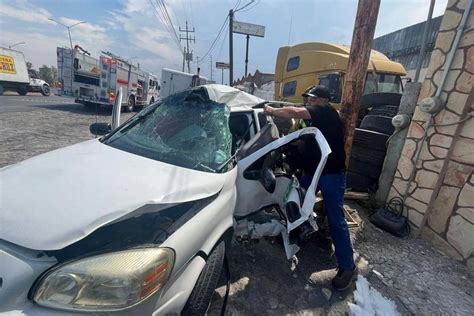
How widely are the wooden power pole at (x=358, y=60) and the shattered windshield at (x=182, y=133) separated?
169 centimetres

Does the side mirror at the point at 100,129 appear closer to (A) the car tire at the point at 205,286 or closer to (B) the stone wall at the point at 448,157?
(A) the car tire at the point at 205,286

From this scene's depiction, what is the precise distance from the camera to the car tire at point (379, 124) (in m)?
4.70

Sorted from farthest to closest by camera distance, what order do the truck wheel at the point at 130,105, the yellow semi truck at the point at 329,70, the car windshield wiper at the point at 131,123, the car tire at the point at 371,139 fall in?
the truck wheel at the point at 130,105 → the yellow semi truck at the point at 329,70 → the car tire at the point at 371,139 → the car windshield wiper at the point at 131,123

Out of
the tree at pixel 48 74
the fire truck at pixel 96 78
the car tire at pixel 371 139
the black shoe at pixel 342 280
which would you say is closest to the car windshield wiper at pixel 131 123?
the black shoe at pixel 342 280

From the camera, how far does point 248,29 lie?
17203 millimetres

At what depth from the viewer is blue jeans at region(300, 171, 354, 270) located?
269 cm

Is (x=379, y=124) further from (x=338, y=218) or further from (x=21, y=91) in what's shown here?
(x=21, y=91)

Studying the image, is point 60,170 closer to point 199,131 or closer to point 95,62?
point 199,131

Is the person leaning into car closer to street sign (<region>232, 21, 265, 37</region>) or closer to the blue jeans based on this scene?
the blue jeans

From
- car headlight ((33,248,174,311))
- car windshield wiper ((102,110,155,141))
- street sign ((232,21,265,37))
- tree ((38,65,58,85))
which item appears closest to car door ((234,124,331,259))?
car windshield wiper ((102,110,155,141))

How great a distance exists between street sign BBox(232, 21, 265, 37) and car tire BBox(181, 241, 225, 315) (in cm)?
1768

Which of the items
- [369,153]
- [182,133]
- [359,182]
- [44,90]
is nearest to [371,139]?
[369,153]

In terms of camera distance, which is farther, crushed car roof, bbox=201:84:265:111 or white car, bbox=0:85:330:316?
crushed car roof, bbox=201:84:265:111

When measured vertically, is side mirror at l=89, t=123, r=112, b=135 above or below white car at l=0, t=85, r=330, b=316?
above
